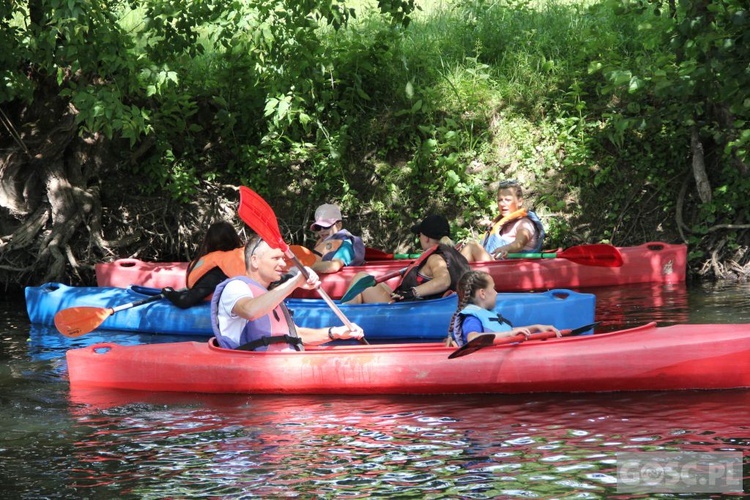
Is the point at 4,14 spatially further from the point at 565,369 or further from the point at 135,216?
the point at 565,369

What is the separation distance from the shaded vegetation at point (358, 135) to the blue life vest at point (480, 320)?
4.53m

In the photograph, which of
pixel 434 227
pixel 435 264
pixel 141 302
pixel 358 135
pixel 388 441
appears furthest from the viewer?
pixel 358 135

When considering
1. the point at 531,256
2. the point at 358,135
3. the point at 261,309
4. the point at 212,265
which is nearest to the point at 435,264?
the point at 212,265

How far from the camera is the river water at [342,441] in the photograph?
4594mm

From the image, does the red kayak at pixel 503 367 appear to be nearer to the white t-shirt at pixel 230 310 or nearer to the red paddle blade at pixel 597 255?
the white t-shirt at pixel 230 310

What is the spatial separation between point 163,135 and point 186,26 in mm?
2167

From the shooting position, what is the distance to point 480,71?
1295cm

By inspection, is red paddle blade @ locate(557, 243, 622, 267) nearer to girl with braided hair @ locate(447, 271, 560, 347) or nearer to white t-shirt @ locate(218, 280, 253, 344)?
girl with braided hair @ locate(447, 271, 560, 347)

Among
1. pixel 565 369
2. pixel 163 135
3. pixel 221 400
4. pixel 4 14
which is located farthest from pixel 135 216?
pixel 565 369

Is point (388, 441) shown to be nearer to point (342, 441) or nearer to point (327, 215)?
point (342, 441)

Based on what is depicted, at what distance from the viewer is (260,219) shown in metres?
6.32

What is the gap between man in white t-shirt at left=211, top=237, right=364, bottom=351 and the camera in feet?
19.2

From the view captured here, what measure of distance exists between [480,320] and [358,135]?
704 cm

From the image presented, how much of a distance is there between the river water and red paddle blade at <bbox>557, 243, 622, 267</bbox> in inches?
163
